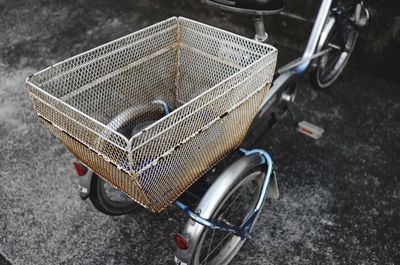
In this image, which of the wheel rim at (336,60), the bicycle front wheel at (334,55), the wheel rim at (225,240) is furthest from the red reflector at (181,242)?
the wheel rim at (336,60)

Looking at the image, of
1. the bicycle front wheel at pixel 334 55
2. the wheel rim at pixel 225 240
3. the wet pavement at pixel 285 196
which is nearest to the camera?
the wheel rim at pixel 225 240

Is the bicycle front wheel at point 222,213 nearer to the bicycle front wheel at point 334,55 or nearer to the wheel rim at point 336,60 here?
the bicycle front wheel at point 334,55

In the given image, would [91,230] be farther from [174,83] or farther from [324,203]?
[324,203]

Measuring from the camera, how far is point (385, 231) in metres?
2.47

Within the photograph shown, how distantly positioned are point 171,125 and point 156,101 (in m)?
0.72

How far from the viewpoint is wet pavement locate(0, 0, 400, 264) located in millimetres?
2332

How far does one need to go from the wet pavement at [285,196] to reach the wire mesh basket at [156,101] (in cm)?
78

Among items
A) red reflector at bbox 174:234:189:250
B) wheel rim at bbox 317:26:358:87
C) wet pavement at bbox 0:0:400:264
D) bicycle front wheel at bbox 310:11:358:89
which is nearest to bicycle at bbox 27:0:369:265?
red reflector at bbox 174:234:189:250

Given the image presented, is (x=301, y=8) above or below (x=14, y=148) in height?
above

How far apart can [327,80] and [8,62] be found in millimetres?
2999

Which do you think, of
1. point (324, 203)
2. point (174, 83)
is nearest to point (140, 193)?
point (174, 83)

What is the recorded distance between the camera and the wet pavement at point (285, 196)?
2332 millimetres

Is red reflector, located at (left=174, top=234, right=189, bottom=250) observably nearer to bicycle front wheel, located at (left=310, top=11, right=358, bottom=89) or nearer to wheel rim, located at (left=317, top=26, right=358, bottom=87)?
bicycle front wheel, located at (left=310, top=11, right=358, bottom=89)

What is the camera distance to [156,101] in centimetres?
213
